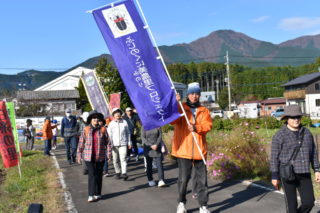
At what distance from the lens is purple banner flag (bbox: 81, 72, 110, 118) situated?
1505 centimetres

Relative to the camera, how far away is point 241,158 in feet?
28.7

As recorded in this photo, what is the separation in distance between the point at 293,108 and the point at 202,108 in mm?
1481

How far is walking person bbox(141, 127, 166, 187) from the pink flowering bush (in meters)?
1.38

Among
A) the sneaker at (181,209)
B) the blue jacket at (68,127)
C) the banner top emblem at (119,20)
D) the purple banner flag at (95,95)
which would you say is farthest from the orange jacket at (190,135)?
the purple banner flag at (95,95)

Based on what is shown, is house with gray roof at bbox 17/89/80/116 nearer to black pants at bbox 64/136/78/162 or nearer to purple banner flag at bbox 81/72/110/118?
purple banner flag at bbox 81/72/110/118

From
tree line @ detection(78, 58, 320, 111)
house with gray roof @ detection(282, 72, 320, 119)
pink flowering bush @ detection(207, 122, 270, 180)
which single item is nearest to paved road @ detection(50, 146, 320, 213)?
pink flowering bush @ detection(207, 122, 270, 180)

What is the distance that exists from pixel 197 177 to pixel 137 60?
82.4 inches

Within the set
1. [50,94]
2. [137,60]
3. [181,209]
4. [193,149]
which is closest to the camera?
[193,149]

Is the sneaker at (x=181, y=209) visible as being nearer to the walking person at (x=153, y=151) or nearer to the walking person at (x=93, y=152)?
the walking person at (x=93, y=152)

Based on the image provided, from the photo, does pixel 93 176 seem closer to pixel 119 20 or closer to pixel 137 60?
pixel 137 60

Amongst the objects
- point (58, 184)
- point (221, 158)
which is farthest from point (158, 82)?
point (58, 184)

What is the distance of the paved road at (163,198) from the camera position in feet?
20.6

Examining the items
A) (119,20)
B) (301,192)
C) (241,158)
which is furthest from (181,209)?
(241,158)

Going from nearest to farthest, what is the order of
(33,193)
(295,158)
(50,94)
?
(295,158), (33,193), (50,94)
